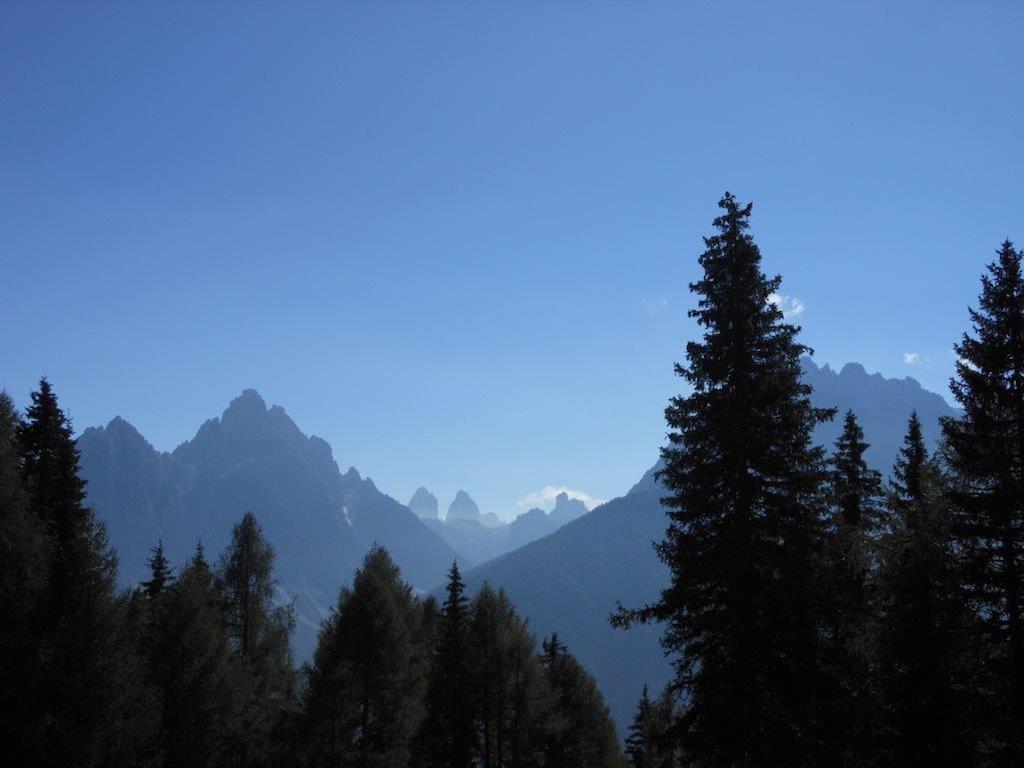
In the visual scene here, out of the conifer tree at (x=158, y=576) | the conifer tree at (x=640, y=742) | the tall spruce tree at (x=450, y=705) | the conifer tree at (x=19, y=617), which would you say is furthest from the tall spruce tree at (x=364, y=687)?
the conifer tree at (x=640, y=742)

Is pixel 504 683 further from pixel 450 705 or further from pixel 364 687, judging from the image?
pixel 364 687

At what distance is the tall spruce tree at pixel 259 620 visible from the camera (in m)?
35.5

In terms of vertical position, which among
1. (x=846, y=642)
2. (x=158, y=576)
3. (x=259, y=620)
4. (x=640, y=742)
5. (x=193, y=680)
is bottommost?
(x=640, y=742)

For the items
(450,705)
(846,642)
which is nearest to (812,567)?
(846,642)

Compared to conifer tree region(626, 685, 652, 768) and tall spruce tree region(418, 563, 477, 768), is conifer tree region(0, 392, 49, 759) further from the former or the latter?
conifer tree region(626, 685, 652, 768)

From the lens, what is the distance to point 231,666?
2855 centimetres

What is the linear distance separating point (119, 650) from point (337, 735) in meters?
14.3

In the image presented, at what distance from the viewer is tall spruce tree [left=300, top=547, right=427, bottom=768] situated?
3225cm

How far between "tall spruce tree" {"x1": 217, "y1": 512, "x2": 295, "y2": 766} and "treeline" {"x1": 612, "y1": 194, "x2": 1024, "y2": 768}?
22.6 m

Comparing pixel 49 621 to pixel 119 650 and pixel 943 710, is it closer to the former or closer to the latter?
pixel 119 650

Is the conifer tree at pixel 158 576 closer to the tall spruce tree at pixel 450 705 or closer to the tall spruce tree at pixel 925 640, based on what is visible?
the tall spruce tree at pixel 450 705

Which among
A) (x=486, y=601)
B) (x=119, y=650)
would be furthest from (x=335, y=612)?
(x=119, y=650)

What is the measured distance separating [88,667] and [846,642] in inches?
805

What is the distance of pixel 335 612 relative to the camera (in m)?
35.2
